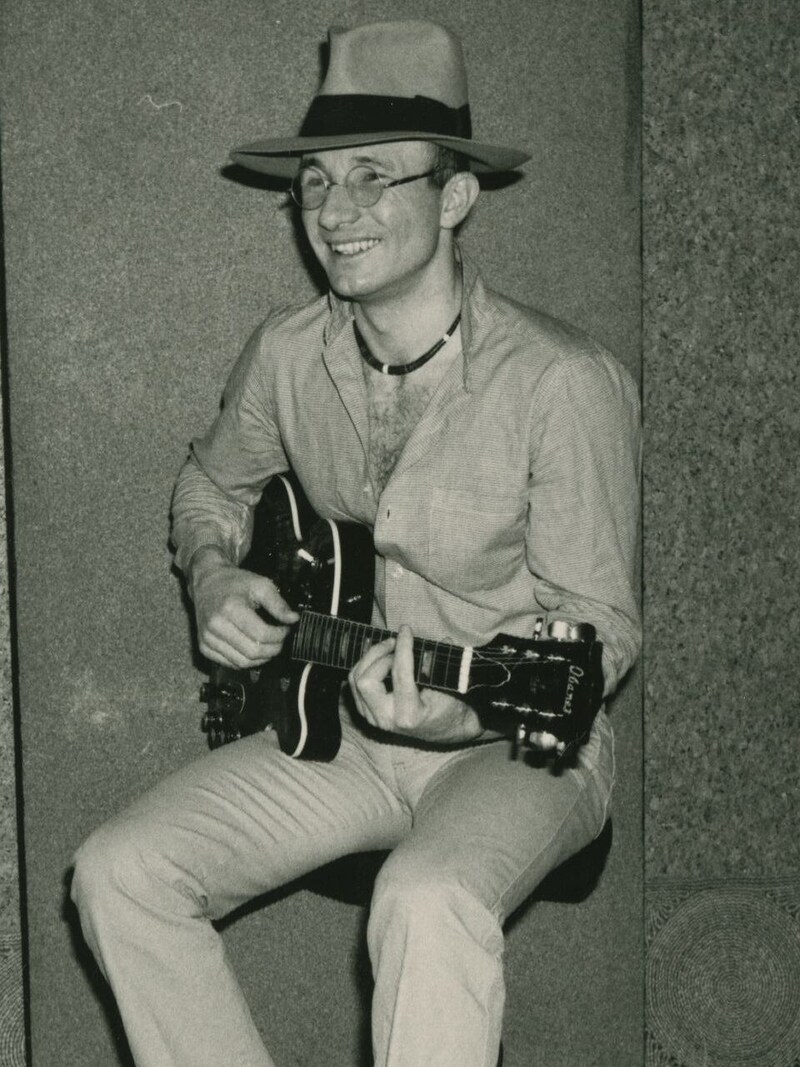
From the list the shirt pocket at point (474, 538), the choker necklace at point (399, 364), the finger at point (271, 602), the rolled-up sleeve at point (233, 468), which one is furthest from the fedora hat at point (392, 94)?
the finger at point (271, 602)

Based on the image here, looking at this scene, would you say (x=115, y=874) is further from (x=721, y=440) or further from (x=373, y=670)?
(x=721, y=440)

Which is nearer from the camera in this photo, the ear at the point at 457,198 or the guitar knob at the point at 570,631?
the guitar knob at the point at 570,631

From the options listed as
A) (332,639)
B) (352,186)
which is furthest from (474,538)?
(352,186)

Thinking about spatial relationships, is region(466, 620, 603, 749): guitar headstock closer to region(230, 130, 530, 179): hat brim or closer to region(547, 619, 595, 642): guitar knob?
region(547, 619, 595, 642): guitar knob

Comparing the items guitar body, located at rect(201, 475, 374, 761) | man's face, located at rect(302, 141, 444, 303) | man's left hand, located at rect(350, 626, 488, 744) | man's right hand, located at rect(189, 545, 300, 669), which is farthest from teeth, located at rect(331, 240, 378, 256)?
man's left hand, located at rect(350, 626, 488, 744)

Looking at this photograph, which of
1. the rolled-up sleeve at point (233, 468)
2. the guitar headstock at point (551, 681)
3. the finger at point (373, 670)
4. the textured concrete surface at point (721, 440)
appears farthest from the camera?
the textured concrete surface at point (721, 440)

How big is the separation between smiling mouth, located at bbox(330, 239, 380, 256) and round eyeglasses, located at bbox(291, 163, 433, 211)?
7 centimetres

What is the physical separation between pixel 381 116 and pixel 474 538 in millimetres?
763

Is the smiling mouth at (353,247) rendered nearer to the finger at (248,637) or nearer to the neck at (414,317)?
the neck at (414,317)

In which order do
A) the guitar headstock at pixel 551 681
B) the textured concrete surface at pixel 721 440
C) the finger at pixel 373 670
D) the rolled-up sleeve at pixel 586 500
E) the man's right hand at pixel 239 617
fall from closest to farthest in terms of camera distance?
the guitar headstock at pixel 551 681 < the finger at pixel 373 670 < the rolled-up sleeve at pixel 586 500 < the man's right hand at pixel 239 617 < the textured concrete surface at pixel 721 440

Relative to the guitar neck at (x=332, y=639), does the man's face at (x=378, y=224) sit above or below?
above

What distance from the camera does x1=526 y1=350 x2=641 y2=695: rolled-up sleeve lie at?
2293 mm

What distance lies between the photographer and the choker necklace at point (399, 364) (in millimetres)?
2502

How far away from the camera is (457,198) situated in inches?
99.3
